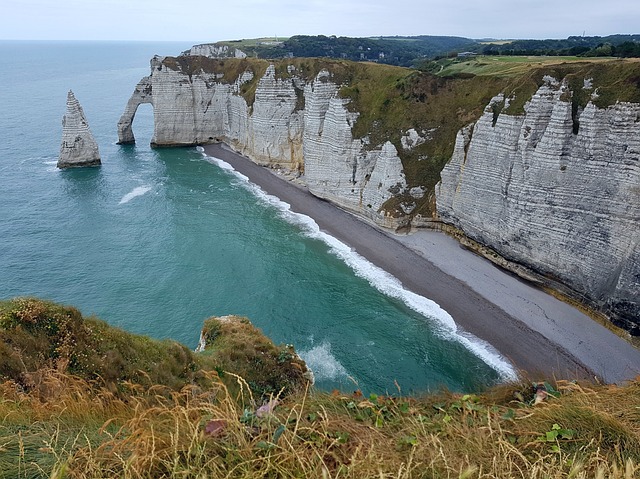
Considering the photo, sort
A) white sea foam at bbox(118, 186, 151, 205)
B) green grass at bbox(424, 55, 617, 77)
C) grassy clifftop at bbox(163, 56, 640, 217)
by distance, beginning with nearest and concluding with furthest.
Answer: grassy clifftop at bbox(163, 56, 640, 217) → green grass at bbox(424, 55, 617, 77) → white sea foam at bbox(118, 186, 151, 205)

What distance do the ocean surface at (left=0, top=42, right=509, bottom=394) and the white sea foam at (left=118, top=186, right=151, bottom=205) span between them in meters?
0.11

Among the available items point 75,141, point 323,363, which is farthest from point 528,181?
point 75,141

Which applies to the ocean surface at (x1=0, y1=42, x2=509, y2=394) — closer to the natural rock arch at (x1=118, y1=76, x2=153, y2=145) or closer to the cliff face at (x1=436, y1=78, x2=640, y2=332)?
the cliff face at (x1=436, y1=78, x2=640, y2=332)

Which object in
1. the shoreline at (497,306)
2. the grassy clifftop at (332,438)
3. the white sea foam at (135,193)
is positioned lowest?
the shoreline at (497,306)

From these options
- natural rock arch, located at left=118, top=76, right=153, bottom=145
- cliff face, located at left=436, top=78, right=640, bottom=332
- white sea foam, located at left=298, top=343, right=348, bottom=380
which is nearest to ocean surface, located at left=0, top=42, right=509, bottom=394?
white sea foam, located at left=298, top=343, right=348, bottom=380

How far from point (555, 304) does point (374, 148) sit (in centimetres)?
1896

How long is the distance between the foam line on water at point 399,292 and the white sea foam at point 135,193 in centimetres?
1329

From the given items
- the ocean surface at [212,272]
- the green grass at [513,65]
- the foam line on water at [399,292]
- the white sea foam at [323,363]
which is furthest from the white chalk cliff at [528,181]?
→ the white sea foam at [323,363]

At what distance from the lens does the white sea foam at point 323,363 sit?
2017 centimetres

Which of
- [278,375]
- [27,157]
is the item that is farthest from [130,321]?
[27,157]

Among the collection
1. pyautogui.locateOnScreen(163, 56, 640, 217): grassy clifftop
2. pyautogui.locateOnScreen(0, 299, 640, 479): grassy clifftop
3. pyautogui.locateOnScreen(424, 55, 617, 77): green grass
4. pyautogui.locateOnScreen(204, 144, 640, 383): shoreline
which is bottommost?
pyautogui.locateOnScreen(204, 144, 640, 383): shoreline

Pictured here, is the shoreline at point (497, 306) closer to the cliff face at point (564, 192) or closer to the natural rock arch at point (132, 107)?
the cliff face at point (564, 192)

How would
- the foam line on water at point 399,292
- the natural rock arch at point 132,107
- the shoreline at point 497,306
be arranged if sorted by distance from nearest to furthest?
the shoreline at point 497,306
the foam line on water at point 399,292
the natural rock arch at point 132,107

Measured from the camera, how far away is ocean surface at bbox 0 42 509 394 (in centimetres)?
2161
